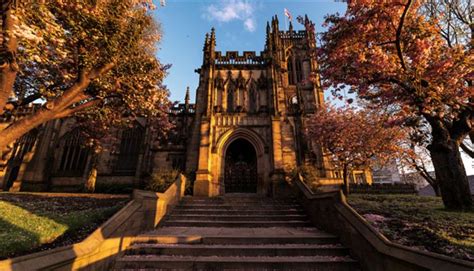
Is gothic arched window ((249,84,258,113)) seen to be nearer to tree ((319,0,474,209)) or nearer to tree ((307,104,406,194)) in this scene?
tree ((307,104,406,194))

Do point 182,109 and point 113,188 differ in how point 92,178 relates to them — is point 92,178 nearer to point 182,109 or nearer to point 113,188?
point 113,188

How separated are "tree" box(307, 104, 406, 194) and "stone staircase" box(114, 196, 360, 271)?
1113cm

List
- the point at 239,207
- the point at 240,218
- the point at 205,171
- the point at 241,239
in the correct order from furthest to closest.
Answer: the point at 205,171
the point at 239,207
the point at 240,218
the point at 241,239

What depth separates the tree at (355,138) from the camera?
16.8m

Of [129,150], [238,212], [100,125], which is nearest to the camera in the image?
[238,212]

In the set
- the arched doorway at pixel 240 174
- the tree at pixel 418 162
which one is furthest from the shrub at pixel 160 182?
the tree at pixel 418 162

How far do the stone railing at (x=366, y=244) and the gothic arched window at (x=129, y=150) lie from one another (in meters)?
18.8

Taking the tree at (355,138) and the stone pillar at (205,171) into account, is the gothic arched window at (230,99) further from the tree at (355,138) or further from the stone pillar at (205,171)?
the tree at (355,138)

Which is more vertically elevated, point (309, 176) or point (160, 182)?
point (309, 176)

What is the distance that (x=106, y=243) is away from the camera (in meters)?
4.94

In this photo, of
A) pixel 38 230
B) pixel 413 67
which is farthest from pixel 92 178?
pixel 413 67

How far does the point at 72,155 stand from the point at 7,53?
20447 millimetres

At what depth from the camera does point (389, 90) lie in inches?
347

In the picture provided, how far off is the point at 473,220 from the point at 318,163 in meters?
13.0
